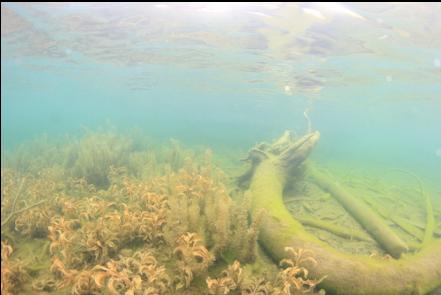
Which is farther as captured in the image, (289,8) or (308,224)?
(289,8)

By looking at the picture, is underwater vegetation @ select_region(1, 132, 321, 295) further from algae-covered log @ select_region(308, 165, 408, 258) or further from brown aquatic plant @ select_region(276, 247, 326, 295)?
algae-covered log @ select_region(308, 165, 408, 258)

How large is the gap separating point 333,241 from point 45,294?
6.05 metres

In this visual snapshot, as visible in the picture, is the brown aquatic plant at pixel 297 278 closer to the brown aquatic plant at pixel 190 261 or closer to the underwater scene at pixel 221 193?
the underwater scene at pixel 221 193

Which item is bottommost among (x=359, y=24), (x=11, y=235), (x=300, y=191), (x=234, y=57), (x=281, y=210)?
(x=300, y=191)

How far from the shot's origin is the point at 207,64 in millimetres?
27359

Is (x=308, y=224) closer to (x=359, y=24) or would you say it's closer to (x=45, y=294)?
(x=45, y=294)

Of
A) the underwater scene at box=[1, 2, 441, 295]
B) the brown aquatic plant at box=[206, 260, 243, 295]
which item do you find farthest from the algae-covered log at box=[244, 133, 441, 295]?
the brown aquatic plant at box=[206, 260, 243, 295]

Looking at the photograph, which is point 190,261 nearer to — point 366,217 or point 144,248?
point 144,248

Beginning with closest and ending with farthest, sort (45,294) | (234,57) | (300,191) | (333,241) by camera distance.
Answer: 1. (45,294)
2. (333,241)
3. (300,191)
4. (234,57)

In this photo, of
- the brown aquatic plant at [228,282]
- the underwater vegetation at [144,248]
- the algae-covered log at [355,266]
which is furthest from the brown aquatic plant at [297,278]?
the brown aquatic plant at [228,282]

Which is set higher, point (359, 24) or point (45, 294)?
point (359, 24)

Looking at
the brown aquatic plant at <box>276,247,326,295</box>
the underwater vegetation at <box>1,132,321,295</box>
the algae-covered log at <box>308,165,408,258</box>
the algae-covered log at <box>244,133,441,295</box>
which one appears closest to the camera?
the underwater vegetation at <box>1,132,321,295</box>

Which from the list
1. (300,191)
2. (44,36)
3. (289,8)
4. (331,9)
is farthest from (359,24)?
(44,36)

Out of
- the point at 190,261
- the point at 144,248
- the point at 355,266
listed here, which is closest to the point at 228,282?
the point at 190,261
